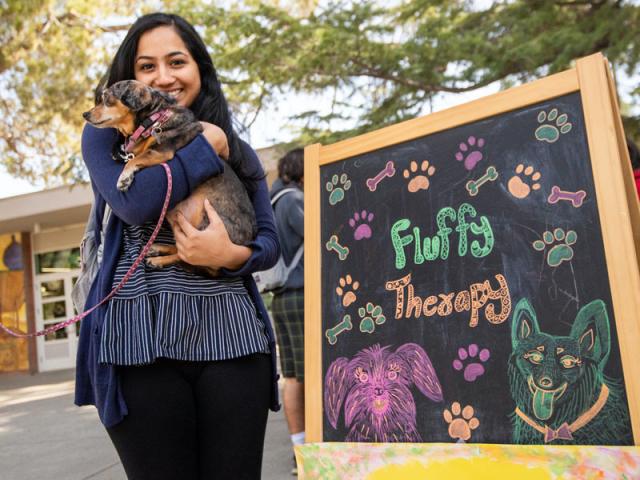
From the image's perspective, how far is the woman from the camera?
1845mm

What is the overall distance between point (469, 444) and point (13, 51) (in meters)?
11.1

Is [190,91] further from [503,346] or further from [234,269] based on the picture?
[503,346]

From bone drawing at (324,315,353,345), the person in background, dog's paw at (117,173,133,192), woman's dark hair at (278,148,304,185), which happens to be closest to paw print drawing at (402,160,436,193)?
bone drawing at (324,315,353,345)

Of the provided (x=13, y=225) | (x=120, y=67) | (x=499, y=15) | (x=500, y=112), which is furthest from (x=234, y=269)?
(x=13, y=225)

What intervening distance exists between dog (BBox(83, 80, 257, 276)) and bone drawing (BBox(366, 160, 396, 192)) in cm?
53

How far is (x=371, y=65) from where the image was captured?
33.4 feet

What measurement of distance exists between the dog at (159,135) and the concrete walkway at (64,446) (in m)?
3.10

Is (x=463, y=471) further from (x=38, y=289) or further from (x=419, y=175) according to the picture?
(x=38, y=289)

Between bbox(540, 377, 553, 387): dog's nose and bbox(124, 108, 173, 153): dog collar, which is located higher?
bbox(124, 108, 173, 153): dog collar

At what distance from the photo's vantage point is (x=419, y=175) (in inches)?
90.9

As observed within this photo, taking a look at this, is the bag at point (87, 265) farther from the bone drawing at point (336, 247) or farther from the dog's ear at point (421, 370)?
the dog's ear at point (421, 370)

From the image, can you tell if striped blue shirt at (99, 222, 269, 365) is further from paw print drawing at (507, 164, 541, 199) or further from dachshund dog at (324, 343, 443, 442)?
paw print drawing at (507, 164, 541, 199)

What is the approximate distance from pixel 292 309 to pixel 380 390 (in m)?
2.60

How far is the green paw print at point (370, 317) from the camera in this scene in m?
2.26
